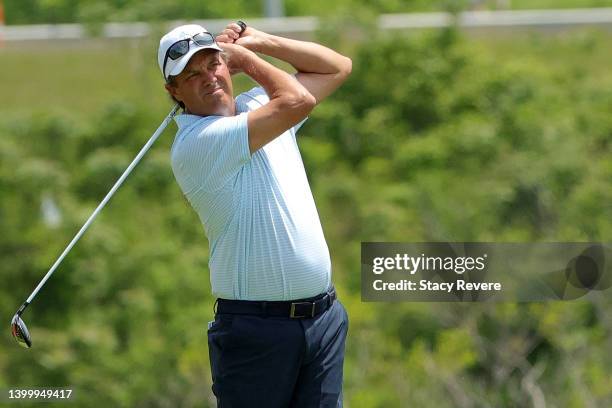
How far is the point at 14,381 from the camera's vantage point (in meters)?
11.6

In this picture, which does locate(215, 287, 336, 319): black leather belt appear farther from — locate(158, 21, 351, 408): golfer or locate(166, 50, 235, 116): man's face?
locate(166, 50, 235, 116): man's face

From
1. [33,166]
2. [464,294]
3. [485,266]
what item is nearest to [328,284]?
[464,294]

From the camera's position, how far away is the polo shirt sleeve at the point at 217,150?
9.29 ft

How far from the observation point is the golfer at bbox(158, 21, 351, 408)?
286cm

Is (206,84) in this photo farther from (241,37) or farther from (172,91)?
(241,37)

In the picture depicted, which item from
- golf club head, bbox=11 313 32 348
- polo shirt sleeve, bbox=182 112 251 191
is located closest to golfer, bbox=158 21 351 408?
polo shirt sleeve, bbox=182 112 251 191

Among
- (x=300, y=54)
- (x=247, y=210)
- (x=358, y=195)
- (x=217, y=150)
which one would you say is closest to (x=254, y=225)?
(x=247, y=210)

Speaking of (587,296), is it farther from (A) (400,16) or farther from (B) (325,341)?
(B) (325,341)

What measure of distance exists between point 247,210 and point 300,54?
1.80 feet

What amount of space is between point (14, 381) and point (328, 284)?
30.0 ft

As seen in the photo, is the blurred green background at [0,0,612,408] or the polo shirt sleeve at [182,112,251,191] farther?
the blurred green background at [0,0,612,408]

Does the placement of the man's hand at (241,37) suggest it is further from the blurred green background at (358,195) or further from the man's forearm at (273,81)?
the blurred green background at (358,195)

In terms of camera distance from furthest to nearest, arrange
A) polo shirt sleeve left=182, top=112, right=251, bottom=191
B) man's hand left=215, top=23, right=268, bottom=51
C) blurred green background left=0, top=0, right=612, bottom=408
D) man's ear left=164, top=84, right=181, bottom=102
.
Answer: blurred green background left=0, top=0, right=612, bottom=408 → man's hand left=215, top=23, right=268, bottom=51 → man's ear left=164, top=84, right=181, bottom=102 → polo shirt sleeve left=182, top=112, right=251, bottom=191

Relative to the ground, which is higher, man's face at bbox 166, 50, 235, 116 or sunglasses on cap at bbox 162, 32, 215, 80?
sunglasses on cap at bbox 162, 32, 215, 80
